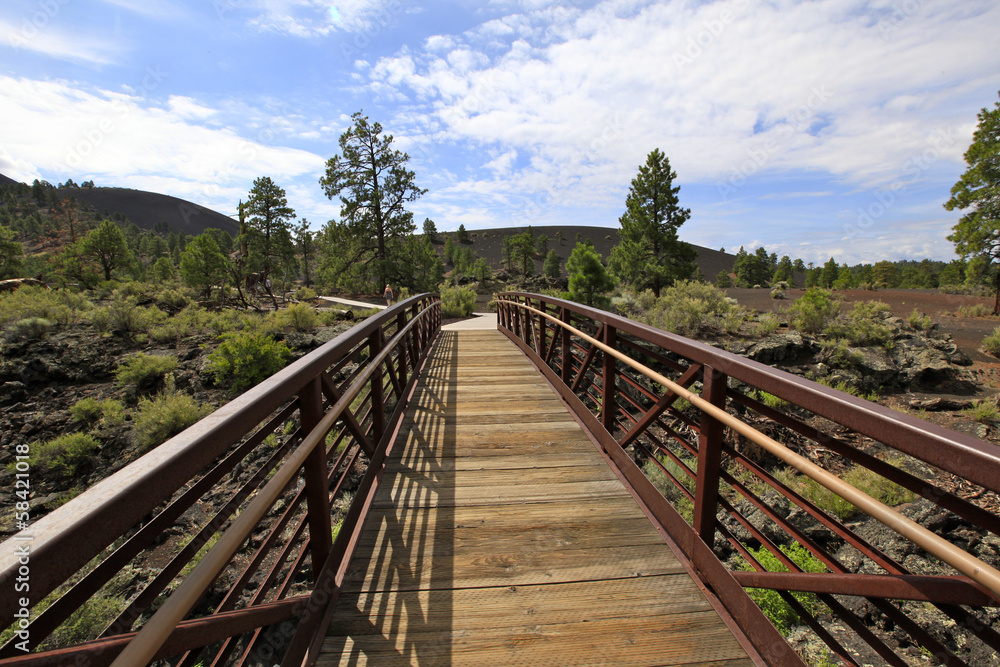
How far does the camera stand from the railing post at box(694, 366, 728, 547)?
6.54 feet

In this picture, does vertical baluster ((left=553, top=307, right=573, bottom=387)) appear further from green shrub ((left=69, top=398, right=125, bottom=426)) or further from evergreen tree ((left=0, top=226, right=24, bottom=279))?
evergreen tree ((left=0, top=226, right=24, bottom=279))

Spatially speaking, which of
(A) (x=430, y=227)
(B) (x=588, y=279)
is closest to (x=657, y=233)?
(B) (x=588, y=279)

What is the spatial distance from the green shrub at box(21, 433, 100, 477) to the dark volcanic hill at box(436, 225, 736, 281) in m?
66.1

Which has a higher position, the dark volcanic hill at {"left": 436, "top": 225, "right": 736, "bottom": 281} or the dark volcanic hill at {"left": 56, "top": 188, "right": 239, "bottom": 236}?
the dark volcanic hill at {"left": 56, "top": 188, "right": 239, "bottom": 236}

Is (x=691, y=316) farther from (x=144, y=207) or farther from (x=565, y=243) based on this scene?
(x=144, y=207)

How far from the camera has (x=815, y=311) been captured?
38.2 ft

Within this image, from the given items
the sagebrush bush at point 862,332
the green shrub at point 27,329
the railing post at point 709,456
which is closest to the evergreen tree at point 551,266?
the sagebrush bush at point 862,332

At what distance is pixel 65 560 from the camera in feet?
2.62

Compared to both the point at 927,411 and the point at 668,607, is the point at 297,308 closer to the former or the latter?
the point at 668,607

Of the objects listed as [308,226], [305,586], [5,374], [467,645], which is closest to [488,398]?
[305,586]

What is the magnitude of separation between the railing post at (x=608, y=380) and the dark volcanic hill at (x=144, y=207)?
175565 mm

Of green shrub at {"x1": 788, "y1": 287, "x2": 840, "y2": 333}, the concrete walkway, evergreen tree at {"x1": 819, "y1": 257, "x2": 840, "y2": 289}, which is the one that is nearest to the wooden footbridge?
the concrete walkway

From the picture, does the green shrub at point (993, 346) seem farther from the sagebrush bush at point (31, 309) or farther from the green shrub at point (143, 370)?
the sagebrush bush at point (31, 309)

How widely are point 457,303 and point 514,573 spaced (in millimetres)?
16534
